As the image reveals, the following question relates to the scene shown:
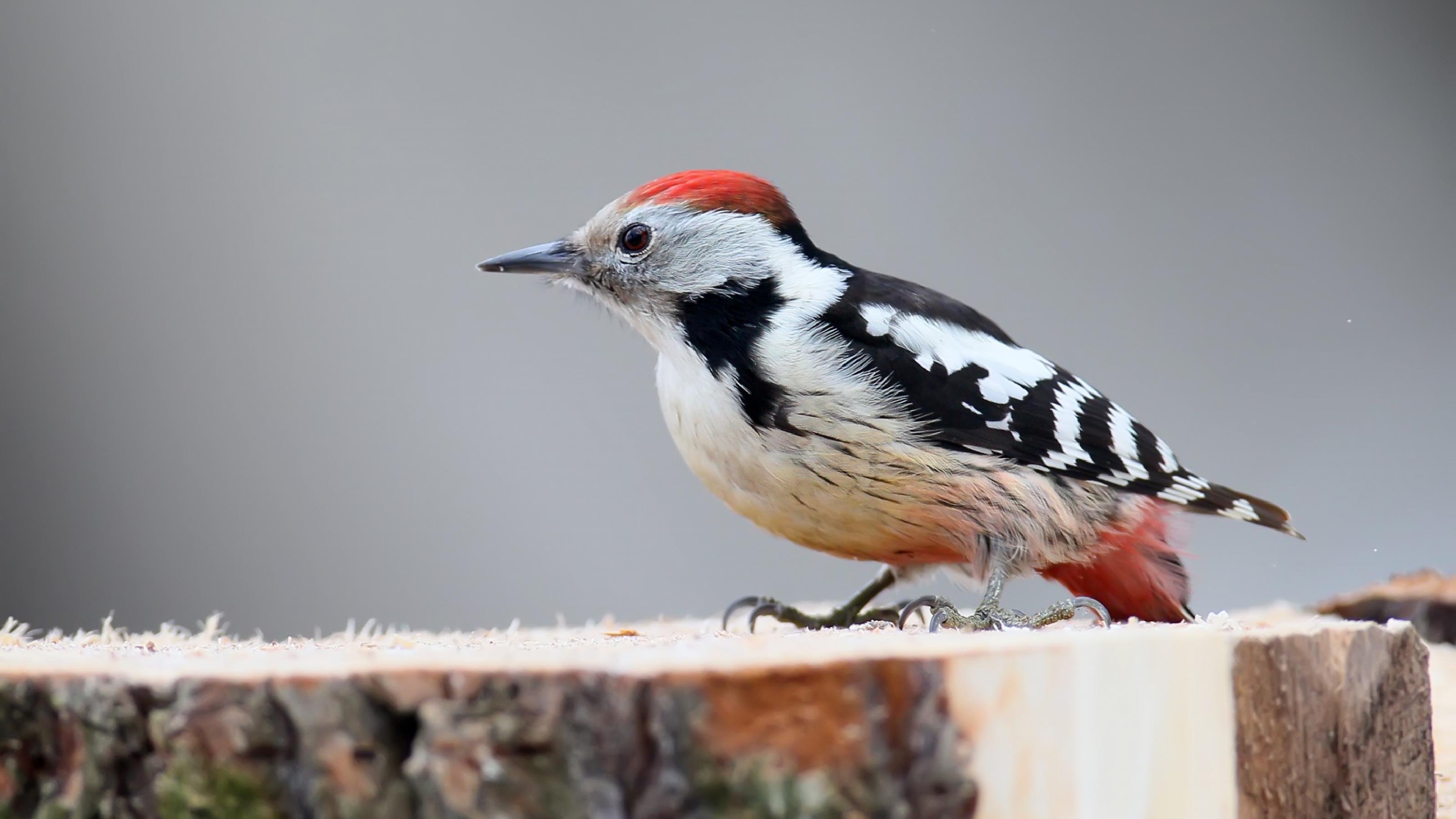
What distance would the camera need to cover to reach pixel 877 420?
121 centimetres

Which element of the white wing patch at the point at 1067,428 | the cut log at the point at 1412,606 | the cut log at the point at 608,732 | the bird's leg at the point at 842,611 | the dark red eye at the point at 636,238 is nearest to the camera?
the cut log at the point at 608,732

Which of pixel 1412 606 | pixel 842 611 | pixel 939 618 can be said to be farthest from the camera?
pixel 1412 606

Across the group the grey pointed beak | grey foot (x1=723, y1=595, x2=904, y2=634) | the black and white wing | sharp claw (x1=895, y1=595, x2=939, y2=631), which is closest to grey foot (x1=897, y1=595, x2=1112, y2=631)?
sharp claw (x1=895, y1=595, x2=939, y2=631)

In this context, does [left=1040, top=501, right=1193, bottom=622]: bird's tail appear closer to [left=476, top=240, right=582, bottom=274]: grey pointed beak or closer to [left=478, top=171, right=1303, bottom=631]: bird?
[left=478, top=171, right=1303, bottom=631]: bird

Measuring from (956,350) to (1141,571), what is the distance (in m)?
0.33

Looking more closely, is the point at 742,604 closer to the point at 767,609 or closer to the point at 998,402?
the point at 767,609

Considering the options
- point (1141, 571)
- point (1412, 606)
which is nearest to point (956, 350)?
point (1141, 571)

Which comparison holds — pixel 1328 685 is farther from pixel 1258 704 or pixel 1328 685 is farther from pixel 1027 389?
pixel 1027 389

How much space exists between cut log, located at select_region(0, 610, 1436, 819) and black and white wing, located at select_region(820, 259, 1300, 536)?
19.7 inches

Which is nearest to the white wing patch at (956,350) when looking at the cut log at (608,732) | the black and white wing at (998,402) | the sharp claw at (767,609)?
the black and white wing at (998,402)

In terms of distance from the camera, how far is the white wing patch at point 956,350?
4.19 ft

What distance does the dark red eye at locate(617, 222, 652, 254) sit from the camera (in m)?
1.38

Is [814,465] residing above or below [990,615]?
above

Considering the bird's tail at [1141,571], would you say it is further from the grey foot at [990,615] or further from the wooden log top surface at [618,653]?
the wooden log top surface at [618,653]
